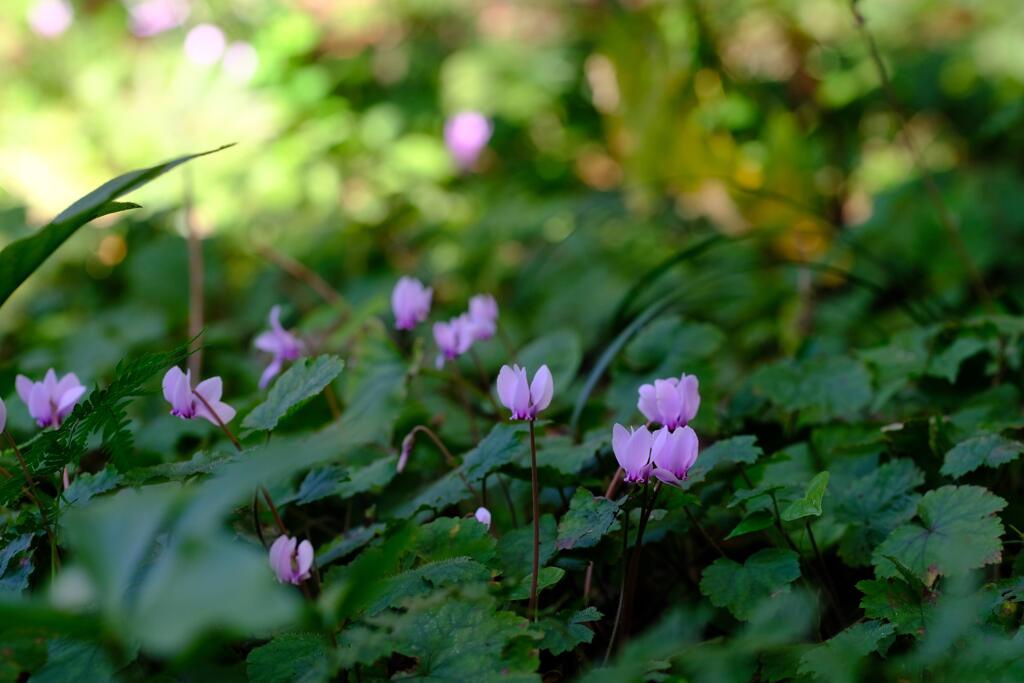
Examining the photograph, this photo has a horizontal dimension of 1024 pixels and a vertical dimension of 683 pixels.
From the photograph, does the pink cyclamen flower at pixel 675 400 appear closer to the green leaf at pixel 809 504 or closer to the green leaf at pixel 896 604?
the green leaf at pixel 809 504

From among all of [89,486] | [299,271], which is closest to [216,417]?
[89,486]

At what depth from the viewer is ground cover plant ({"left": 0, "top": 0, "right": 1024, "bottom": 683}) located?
2.97 feet

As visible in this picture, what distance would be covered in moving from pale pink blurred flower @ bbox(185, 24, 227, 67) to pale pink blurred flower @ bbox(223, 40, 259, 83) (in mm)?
42

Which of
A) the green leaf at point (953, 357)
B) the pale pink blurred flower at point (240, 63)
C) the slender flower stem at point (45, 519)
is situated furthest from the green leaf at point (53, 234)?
the pale pink blurred flower at point (240, 63)

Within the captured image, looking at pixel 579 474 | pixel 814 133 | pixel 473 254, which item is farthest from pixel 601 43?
pixel 579 474

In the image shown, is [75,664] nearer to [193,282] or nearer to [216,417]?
[216,417]

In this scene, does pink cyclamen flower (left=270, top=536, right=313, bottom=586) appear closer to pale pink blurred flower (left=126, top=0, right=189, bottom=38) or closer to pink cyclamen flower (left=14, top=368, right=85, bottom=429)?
pink cyclamen flower (left=14, top=368, right=85, bottom=429)

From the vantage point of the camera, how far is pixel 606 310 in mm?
2426

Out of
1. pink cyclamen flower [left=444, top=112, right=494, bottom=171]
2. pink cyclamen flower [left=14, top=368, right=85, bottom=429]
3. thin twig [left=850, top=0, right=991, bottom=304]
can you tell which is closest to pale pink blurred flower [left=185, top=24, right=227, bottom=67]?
pink cyclamen flower [left=444, top=112, right=494, bottom=171]

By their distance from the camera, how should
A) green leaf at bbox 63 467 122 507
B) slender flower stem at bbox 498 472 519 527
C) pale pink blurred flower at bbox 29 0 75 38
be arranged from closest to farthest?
1. green leaf at bbox 63 467 122 507
2. slender flower stem at bbox 498 472 519 527
3. pale pink blurred flower at bbox 29 0 75 38

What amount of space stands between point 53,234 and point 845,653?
0.83m

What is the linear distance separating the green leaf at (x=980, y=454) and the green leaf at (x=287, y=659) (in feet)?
2.28

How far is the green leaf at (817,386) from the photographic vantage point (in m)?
1.41

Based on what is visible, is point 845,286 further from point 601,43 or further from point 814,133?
point 601,43
